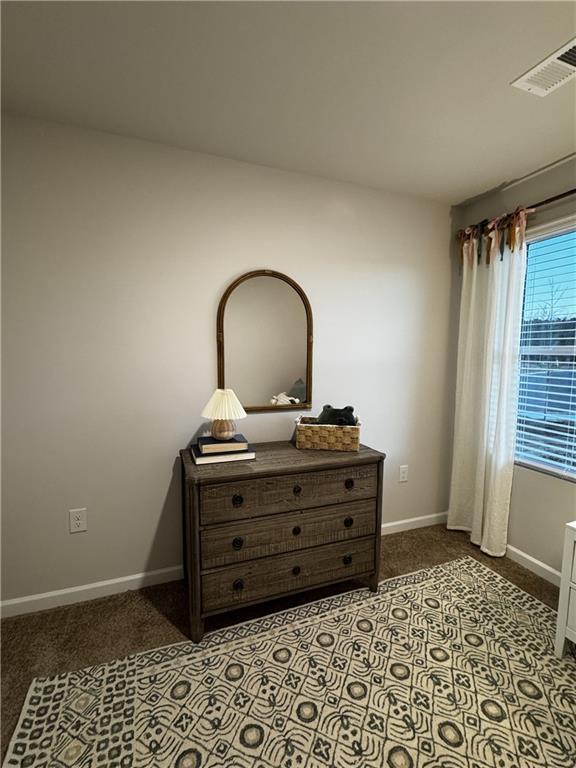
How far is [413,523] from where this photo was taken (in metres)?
2.84

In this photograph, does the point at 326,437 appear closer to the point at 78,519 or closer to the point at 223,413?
the point at 223,413

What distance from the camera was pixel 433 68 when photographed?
1.41 metres

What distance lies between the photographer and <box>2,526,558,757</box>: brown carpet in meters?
1.55

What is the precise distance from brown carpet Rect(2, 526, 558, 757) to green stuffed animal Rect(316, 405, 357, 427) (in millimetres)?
941

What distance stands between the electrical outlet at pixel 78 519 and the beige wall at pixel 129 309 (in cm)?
3

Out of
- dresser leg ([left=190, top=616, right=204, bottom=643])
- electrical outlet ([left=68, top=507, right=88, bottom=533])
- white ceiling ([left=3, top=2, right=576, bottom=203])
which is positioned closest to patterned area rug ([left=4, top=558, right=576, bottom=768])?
dresser leg ([left=190, top=616, right=204, bottom=643])

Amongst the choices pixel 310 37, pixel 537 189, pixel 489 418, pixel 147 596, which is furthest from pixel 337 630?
pixel 537 189

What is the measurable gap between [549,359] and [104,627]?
2846mm

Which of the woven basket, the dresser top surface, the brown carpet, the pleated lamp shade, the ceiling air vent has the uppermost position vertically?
the ceiling air vent

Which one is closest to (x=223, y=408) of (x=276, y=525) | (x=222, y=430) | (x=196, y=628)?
(x=222, y=430)

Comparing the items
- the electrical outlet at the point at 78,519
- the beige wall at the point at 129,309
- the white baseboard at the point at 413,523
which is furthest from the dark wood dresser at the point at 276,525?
the white baseboard at the point at 413,523

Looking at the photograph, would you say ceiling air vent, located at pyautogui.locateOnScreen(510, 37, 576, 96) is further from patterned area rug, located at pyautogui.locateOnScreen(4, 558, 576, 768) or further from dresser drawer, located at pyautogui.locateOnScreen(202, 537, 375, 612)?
patterned area rug, located at pyautogui.locateOnScreen(4, 558, 576, 768)

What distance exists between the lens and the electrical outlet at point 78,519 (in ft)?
6.42

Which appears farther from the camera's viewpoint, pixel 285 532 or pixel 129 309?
pixel 129 309
